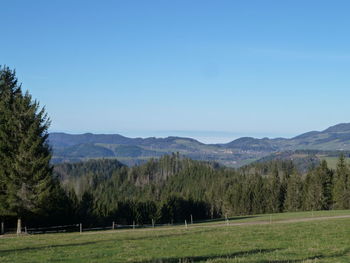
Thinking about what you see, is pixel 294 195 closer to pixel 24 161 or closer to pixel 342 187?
pixel 342 187

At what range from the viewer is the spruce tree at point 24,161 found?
3762 centimetres

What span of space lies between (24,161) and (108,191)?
134572mm

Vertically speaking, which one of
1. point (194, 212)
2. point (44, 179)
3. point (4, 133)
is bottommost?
point (194, 212)

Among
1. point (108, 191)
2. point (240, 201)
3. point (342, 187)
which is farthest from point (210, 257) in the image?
point (108, 191)

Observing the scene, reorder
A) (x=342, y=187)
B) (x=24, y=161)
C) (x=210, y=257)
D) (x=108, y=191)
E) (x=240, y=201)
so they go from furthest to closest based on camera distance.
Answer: (x=108, y=191)
(x=240, y=201)
(x=342, y=187)
(x=24, y=161)
(x=210, y=257)

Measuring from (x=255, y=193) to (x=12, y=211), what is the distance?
8884cm

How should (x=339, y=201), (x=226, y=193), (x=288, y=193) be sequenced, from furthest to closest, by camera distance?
1. (x=226, y=193)
2. (x=288, y=193)
3. (x=339, y=201)

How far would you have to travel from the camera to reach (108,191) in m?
170

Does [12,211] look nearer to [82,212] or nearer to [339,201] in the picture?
[82,212]

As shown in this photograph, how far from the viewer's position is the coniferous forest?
3794 cm

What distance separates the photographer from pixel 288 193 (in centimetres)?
10875

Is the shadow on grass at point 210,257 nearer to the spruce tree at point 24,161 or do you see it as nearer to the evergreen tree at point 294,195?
the spruce tree at point 24,161

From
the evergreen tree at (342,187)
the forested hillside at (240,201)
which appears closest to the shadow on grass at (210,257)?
the forested hillside at (240,201)

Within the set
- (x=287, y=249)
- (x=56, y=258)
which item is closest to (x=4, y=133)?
(x=56, y=258)
